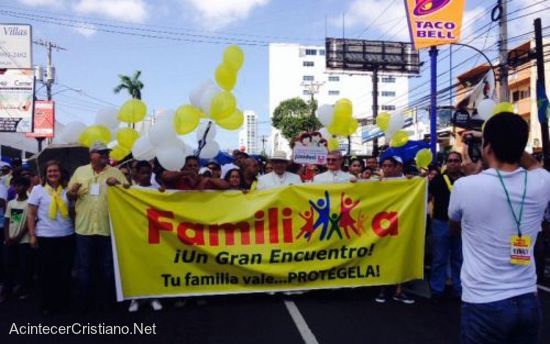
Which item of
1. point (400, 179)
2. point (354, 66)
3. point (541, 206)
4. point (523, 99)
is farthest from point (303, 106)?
point (541, 206)

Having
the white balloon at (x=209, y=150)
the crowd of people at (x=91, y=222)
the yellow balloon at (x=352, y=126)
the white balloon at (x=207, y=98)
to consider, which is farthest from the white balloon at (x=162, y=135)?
the yellow balloon at (x=352, y=126)

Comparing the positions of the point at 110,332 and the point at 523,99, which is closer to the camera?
the point at 110,332

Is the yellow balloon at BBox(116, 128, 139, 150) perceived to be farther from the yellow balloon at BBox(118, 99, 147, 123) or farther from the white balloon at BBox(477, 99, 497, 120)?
the white balloon at BBox(477, 99, 497, 120)

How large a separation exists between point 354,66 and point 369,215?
134 feet

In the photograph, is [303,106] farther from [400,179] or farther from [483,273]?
[483,273]

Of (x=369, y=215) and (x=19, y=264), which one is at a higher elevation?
(x=369, y=215)

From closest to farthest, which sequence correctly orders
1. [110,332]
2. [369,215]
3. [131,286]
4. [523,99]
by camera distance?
1. [110,332]
2. [131,286]
3. [369,215]
4. [523,99]

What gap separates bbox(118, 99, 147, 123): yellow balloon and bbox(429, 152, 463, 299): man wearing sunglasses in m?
3.62

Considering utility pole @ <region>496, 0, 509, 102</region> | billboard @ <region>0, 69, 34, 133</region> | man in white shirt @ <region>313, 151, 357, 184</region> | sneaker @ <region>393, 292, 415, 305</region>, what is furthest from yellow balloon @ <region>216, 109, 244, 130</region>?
billboard @ <region>0, 69, 34, 133</region>

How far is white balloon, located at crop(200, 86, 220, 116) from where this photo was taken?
5.65 meters

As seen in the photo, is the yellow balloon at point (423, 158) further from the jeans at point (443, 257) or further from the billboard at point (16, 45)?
the billboard at point (16, 45)

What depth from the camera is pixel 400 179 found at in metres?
5.83

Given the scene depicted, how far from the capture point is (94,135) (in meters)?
5.75

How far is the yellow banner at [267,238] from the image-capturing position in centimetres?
538
